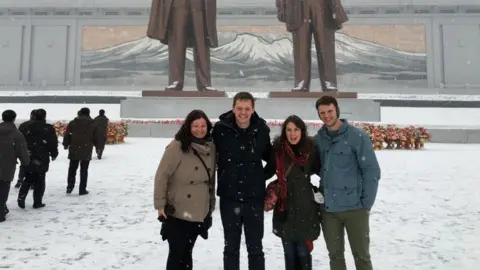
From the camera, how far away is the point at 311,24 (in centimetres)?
1178

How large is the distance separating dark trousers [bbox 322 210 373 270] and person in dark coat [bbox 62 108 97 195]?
357cm

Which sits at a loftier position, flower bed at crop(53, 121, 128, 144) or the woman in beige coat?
flower bed at crop(53, 121, 128, 144)

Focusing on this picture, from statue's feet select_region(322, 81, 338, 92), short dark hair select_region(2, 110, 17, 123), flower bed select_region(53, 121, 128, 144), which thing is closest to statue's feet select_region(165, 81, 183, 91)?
flower bed select_region(53, 121, 128, 144)

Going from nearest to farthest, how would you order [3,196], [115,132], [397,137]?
1. [3,196]
2. [397,137]
3. [115,132]

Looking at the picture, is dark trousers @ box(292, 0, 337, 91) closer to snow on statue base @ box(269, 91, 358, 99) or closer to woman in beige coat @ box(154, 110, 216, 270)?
snow on statue base @ box(269, 91, 358, 99)

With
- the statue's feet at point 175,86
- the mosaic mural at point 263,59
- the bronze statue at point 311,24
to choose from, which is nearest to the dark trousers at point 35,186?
the statue's feet at point 175,86

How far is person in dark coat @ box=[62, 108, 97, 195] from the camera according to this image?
4577 millimetres

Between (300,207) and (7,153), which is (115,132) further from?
(300,207)

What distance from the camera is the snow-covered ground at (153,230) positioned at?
258 centimetres

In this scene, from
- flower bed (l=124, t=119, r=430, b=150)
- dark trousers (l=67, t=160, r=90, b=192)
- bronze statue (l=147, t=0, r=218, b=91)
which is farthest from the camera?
bronze statue (l=147, t=0, r=218, b=91)

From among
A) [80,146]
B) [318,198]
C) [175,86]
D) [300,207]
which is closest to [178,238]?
[300,207]

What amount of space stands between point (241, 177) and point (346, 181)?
0.59 m

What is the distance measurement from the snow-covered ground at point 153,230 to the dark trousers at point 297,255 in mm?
456

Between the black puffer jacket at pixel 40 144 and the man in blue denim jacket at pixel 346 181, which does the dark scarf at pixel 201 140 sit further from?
the black puffer jacket at pixel 40 144
